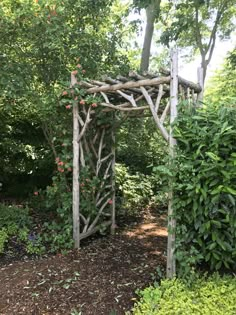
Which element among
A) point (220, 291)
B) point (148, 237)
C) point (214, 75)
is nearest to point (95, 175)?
point (148, 237)

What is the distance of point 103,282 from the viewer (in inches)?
118

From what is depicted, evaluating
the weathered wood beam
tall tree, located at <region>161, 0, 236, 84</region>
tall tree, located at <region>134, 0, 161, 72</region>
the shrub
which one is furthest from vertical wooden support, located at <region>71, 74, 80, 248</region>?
tall tree, located at <region>161, 0, 236, 84</region>

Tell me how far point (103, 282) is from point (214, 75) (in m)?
10.4

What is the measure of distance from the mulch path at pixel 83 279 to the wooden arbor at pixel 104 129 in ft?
1.38

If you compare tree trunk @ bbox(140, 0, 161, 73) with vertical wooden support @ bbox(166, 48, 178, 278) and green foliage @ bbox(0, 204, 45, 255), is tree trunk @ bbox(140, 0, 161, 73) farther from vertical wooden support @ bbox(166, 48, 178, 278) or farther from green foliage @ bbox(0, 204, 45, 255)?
vertical wooden support @ bbox(166, 48, 178, 278)

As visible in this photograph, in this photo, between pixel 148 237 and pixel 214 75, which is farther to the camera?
pixel 214 75

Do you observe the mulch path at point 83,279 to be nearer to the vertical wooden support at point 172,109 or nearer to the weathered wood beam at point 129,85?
the vertical wooden support at point 172,109

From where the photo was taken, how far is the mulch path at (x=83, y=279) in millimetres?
2631

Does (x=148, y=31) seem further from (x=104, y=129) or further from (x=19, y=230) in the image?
(x=19, y=230)

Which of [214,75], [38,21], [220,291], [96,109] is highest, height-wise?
[214,75]

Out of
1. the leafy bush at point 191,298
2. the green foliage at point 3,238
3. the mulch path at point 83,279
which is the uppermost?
the green foliage at point 3,238

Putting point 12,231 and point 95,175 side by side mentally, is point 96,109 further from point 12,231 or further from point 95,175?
point 12,231

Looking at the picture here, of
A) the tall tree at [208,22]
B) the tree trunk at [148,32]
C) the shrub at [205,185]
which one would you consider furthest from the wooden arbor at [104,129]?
the tall tree at [208,22]

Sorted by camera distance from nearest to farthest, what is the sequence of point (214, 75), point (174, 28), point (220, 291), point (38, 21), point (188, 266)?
point (220, 291), point (188, 266), point (38, 21), point (174, 28), point (214, 75)
